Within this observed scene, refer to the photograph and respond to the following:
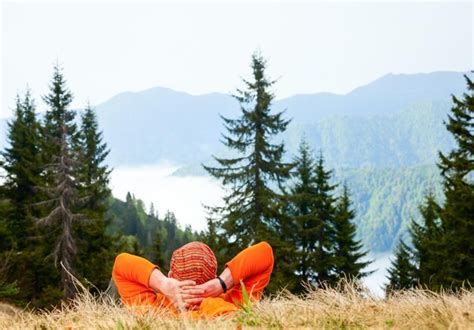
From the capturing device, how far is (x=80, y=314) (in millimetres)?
4531

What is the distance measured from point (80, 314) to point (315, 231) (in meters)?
32.1

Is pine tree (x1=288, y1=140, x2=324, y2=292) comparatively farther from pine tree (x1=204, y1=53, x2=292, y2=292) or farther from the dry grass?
the dry grass

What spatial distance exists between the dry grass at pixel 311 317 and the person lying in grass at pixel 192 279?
568mm

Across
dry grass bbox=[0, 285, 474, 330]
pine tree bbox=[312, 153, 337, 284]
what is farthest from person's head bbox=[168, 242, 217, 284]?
pine tree bbox=[312, 153, 337, 284]

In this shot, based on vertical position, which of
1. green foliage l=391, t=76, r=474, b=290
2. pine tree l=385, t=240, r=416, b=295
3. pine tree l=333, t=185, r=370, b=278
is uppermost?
green foliage l=391, t=76, r=474, b=290

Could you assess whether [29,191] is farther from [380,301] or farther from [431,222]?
[380,301]

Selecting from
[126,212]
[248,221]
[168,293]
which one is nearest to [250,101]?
[248,221]

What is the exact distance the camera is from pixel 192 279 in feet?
17.0

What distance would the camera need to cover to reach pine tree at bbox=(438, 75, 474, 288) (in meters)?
26.2

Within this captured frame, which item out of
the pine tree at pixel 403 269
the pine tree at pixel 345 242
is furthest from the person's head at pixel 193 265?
the pine tree at pixel 403 269

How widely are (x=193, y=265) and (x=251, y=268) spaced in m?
0.51

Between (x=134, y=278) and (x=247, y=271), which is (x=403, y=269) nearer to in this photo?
(x=247, y=271)

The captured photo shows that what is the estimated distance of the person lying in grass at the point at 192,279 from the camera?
4.98m

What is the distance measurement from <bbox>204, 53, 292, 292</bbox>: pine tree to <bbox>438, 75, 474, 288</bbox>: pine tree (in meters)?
8.59
